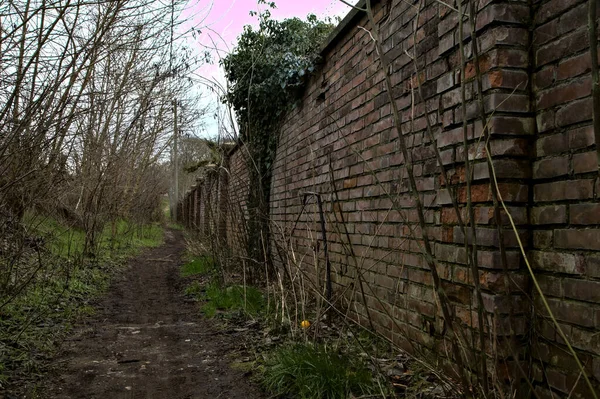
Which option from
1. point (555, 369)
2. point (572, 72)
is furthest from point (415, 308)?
point (572, 72)

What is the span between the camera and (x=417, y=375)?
9.09ft

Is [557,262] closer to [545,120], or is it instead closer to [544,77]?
[545,120]

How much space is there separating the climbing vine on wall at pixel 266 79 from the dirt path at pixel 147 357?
4.49ft

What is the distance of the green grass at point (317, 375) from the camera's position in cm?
264

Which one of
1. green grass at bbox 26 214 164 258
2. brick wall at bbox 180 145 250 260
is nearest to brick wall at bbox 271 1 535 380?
brick wall at bbox 180 145 250 260

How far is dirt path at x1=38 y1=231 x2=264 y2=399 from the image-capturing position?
3055 mm

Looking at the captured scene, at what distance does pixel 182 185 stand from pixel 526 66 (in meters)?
36.2

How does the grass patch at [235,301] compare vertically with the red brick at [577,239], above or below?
below

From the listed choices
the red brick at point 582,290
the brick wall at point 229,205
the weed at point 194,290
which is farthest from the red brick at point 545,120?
the weed at point 194,290

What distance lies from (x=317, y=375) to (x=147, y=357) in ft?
5.64

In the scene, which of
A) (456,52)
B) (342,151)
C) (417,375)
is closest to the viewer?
(456,52)

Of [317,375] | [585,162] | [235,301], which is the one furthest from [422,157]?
[235,301]

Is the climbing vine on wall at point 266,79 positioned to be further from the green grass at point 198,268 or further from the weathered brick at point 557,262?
the weathered brick at point 557,262

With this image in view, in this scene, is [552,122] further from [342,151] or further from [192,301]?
[192,301]
